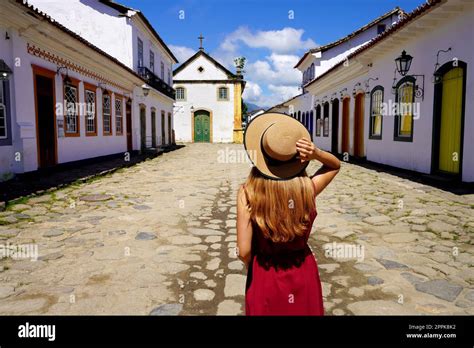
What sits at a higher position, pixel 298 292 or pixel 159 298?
pixel 298 292

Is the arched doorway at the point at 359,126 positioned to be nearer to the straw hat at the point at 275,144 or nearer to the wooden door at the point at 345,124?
the wooden door at the point at 345,124

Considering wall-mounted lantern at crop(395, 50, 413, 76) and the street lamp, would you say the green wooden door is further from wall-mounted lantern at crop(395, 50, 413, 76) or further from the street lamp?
wall-mounted lantern at crop(395, 50, 413, 76)

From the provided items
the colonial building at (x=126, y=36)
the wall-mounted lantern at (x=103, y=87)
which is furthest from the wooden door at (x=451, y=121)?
the colonial building at (x=126, y=36)

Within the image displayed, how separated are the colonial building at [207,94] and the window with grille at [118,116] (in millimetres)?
18727

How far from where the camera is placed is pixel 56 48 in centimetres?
1052

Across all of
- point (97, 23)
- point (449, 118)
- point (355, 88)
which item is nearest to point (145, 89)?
point (97, 23)

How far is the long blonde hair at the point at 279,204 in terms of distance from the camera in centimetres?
172

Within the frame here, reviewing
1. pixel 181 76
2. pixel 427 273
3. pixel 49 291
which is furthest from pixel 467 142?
pixel 181 76

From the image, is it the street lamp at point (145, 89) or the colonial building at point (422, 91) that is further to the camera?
the street lamp at point (145, 89)

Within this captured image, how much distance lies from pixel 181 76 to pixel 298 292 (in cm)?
3585

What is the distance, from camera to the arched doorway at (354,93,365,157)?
596 inches

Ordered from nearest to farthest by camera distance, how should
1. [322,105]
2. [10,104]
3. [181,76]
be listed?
[10,104] → [322,105] → [181,76]

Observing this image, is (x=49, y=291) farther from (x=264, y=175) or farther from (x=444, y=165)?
(x=444, y=165)

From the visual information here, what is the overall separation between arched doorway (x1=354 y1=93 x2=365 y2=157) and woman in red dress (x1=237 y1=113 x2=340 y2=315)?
14238mm
